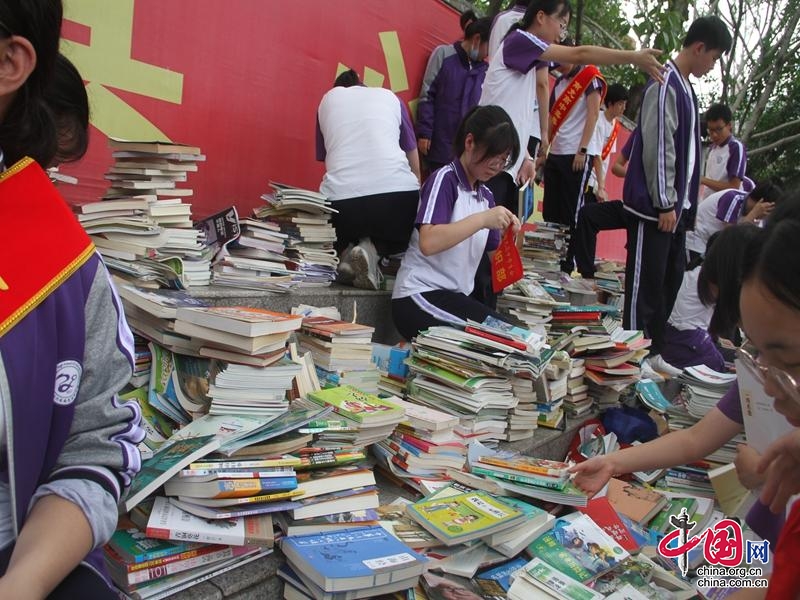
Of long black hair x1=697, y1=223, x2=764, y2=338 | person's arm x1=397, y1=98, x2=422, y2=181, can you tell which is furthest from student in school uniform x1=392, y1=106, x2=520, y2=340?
long black hair x1=697, y1=223, x2=764, y2=338

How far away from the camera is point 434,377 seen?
9.42 ft

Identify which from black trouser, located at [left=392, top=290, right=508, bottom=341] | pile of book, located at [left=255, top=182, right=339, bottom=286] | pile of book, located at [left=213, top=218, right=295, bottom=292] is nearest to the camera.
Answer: pile of book, located at [left=213, top=218, right=295, bottom=292]

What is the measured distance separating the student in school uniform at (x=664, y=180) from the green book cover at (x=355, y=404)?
2.84 m

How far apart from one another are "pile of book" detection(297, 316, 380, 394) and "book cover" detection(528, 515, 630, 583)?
1.04 metres

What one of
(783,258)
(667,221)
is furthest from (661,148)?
(783,258)

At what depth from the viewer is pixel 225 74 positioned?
3.57m

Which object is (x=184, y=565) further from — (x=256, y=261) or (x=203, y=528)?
(x=256, y=261)

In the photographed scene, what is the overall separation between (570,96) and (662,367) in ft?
8.07

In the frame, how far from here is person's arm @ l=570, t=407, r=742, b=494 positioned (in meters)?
2.00

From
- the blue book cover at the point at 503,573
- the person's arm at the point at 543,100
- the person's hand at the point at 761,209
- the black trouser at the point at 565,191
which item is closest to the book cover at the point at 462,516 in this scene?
the blue book cover at the point at 503,573

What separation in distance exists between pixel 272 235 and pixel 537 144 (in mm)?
2319

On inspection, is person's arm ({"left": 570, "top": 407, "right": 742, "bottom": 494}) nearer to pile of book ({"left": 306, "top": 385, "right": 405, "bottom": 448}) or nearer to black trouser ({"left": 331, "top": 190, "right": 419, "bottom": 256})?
pile of book ({"left": 306, "top": 385, "right": 405, "bottom": 448})

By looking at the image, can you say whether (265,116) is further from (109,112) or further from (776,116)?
(776,116)

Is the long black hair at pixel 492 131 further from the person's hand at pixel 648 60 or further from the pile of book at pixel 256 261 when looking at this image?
the person's hand at pixel 648 60
